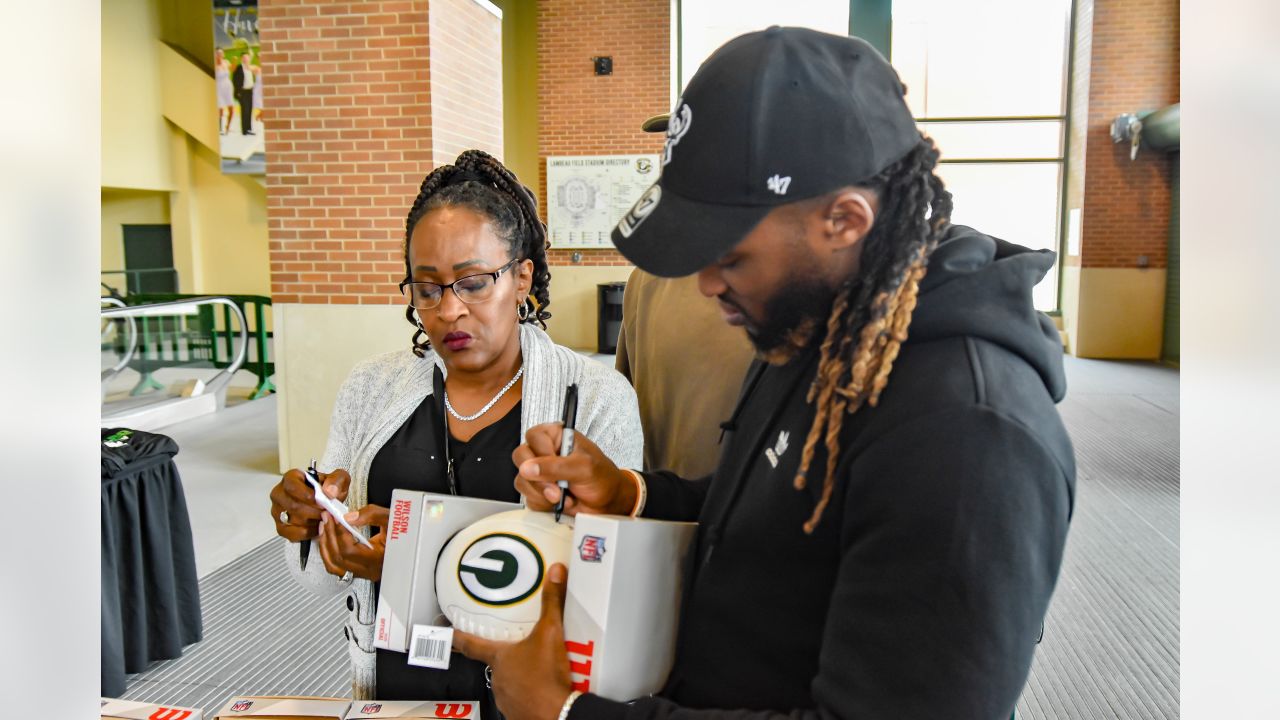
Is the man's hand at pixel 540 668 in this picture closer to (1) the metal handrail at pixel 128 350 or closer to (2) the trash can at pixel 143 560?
(2) the trash can at pixel 143 560

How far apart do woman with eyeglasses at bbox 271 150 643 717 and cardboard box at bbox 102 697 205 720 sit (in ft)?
1.17

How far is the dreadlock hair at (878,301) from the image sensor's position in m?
0.81

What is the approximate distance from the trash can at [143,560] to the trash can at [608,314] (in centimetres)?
840

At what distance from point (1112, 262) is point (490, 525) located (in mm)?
12146

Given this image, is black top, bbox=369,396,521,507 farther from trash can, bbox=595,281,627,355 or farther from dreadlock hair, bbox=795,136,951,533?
trash can, bbox=595,281,627,355

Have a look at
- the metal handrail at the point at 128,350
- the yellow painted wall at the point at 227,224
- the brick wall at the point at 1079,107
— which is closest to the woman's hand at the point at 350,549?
the metal handrail at the point at 128,350

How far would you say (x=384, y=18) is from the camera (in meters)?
5.16

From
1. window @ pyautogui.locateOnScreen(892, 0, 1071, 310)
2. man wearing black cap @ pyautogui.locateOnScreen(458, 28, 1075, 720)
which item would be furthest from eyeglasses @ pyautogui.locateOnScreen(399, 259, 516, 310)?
window @ pyautogui.locateOnScreen(892, 0, 1071, 310)

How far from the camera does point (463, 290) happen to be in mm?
1721

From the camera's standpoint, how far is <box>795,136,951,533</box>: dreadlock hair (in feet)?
2.65

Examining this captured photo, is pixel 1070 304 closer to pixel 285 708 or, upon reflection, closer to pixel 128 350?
pixel 128 350

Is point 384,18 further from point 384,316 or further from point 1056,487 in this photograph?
point 1056,487
